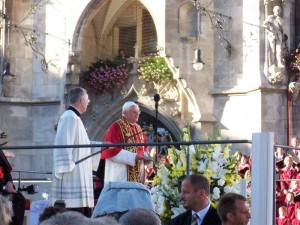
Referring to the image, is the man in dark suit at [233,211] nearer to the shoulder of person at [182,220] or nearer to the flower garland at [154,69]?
the shoulder of person at [182,220]

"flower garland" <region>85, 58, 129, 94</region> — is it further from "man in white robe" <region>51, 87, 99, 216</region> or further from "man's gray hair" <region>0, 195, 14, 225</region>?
"man's gray hair" <region>0, 195, 14, 225</region>

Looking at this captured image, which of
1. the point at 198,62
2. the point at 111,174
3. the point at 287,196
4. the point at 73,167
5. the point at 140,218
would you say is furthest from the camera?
the point at 198,62

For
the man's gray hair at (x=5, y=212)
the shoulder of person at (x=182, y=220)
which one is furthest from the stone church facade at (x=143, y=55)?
the man's gray hair at (x=5, y=212)

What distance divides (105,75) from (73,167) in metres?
12.0

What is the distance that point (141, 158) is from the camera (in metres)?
8.84

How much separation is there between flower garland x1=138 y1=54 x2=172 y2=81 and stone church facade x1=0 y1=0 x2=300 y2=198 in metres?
0.19

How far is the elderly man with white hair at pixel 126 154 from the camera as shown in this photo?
892cm

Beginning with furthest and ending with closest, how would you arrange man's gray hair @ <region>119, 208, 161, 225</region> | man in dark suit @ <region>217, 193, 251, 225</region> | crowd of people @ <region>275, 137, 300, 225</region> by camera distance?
1. crowd of people @ <region>275, 137, 300, 225</region>
2. man in dark suit @ <region>217, 193, 251, 225</region>
3. man's gray hair @ <region>119, 208, 161, 225</region>

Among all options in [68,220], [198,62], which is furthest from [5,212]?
[198,62]

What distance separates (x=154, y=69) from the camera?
19297 mm

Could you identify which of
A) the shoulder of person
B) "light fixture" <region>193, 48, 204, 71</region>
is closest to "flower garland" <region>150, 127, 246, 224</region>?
the shoulder of person

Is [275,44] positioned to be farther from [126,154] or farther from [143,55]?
[126,154]

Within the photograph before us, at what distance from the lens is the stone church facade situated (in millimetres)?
17953

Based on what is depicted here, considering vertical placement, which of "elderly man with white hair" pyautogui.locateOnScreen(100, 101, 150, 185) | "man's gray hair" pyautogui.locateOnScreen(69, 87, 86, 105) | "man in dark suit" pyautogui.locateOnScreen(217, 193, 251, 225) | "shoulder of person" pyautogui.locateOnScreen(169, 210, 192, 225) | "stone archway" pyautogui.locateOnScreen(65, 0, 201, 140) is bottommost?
"shoulder of person" pyautogui.locateOnScreen(169, 210, 192, 225)
